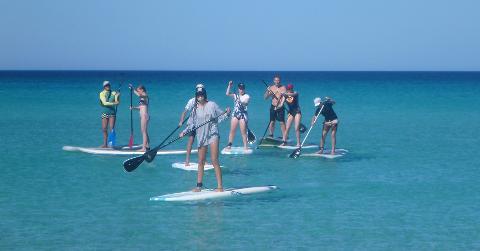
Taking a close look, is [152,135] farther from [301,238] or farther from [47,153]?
[301,238]

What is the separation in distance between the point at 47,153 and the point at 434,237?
12411 millimetres

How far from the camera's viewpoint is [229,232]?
44.3 ft

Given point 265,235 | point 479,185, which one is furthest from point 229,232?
point 479,185

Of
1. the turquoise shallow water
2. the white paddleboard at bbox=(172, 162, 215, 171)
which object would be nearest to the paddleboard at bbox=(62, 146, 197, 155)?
the turquoise shallow water

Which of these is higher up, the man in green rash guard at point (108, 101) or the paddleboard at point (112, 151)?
the man in green rash guard at point (108, 101)

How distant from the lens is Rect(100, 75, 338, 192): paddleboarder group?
15727mm

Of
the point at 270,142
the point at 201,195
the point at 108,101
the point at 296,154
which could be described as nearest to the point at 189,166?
the point at 296,154

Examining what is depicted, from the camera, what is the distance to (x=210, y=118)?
1562 centimetres

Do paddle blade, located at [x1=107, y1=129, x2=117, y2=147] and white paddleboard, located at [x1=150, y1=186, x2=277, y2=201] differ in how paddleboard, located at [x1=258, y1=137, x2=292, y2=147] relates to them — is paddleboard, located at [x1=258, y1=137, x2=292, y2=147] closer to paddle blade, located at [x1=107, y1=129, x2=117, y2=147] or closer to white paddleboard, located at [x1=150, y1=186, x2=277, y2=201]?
paddle blade, located at [x1=107, y1=129, x2=117, y2=147]

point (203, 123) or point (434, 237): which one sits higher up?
point (203, 123)

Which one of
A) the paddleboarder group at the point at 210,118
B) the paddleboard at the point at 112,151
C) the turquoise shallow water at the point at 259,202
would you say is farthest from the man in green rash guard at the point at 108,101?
the turquoise shallow water at the point at 259,202

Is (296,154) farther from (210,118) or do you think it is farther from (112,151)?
(210,118)

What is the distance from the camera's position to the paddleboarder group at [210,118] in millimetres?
15727

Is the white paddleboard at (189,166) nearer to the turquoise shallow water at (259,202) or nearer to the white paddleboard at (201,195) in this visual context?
the turquoise shallow water at (259,202)
